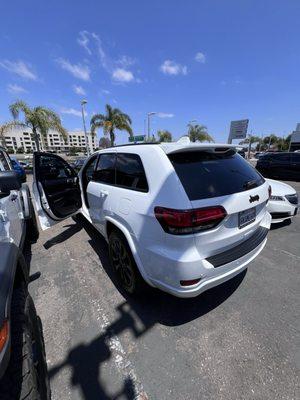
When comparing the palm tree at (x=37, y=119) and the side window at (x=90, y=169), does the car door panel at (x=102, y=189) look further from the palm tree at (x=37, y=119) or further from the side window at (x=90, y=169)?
the palm tree at (x=37, y=119)

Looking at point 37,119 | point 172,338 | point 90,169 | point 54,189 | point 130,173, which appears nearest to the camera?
point 172,338

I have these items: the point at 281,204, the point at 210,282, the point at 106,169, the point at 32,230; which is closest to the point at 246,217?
the point at 210,282

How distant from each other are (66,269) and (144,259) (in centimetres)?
183

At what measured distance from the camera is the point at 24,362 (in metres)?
1.32

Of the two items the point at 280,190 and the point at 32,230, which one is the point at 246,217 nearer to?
the point at 280,190

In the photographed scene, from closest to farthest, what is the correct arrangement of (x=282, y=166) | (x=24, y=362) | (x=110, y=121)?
(x=24, y=362), (x=282, y=166), (x=110, y=121)

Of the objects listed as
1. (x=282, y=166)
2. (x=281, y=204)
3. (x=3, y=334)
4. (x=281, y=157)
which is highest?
(x=3, y=334)

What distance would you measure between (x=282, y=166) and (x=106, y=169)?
38.9 feet

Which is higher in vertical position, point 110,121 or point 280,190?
point 110,121

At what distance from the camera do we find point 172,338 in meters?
2.15

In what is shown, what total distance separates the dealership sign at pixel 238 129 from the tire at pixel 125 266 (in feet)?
118

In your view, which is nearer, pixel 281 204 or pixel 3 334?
pixel 3 334

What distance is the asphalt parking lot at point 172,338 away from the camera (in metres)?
1.73

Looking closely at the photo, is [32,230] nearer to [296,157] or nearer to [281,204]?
[281,204]
